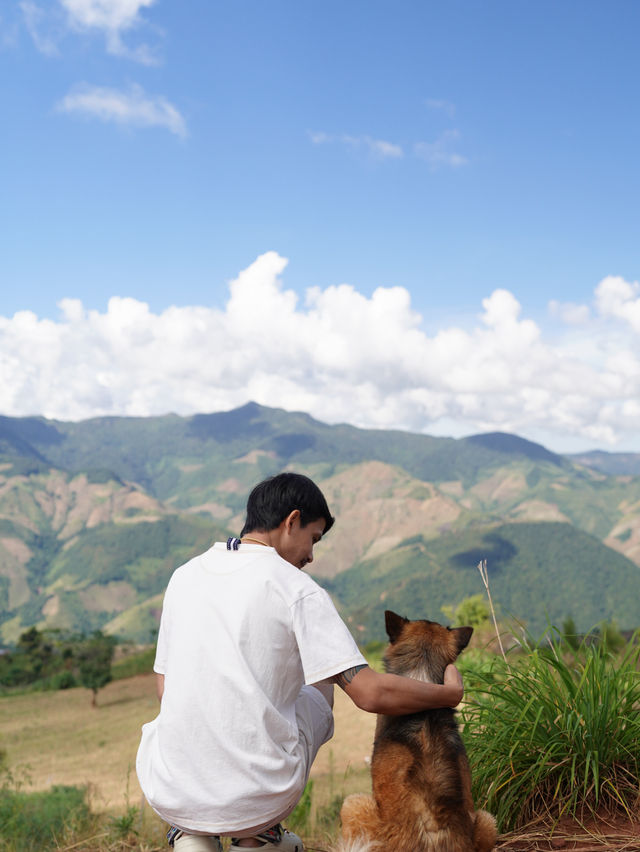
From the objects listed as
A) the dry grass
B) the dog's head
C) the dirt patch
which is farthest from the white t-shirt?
the dry grass

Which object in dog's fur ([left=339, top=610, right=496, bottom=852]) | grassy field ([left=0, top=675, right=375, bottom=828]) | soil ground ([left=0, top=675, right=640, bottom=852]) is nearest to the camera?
dog's fur ([left=339, top=610, right=496, bottom=852])

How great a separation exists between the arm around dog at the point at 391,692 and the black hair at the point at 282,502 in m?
0.66

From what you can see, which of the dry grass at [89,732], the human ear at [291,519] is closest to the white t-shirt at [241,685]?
the human ear at [291,519]

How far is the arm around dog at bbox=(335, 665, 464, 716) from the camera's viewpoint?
8.28 feet

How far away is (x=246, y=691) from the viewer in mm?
2521

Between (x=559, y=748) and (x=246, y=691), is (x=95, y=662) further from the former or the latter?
(x=246, y=691)

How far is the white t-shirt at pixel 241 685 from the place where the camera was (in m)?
2.52

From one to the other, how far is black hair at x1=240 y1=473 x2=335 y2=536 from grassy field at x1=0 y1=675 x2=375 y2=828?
31600 mm

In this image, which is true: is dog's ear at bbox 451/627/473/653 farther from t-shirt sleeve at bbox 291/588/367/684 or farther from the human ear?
the human ear

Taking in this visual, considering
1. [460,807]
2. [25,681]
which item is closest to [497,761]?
[460,807]

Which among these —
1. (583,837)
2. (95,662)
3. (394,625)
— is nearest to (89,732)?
(95,662)

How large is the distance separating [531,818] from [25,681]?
7237 cm

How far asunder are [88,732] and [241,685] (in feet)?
183

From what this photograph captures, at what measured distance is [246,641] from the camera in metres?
2.54
